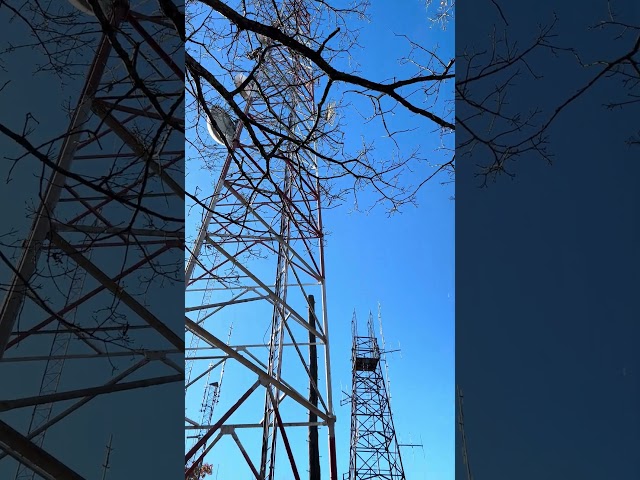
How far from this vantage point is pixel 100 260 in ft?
2.58

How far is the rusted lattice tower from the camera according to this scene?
0.70 meters

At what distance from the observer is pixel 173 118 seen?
3.00 feet

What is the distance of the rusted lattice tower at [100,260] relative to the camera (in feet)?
2.28
